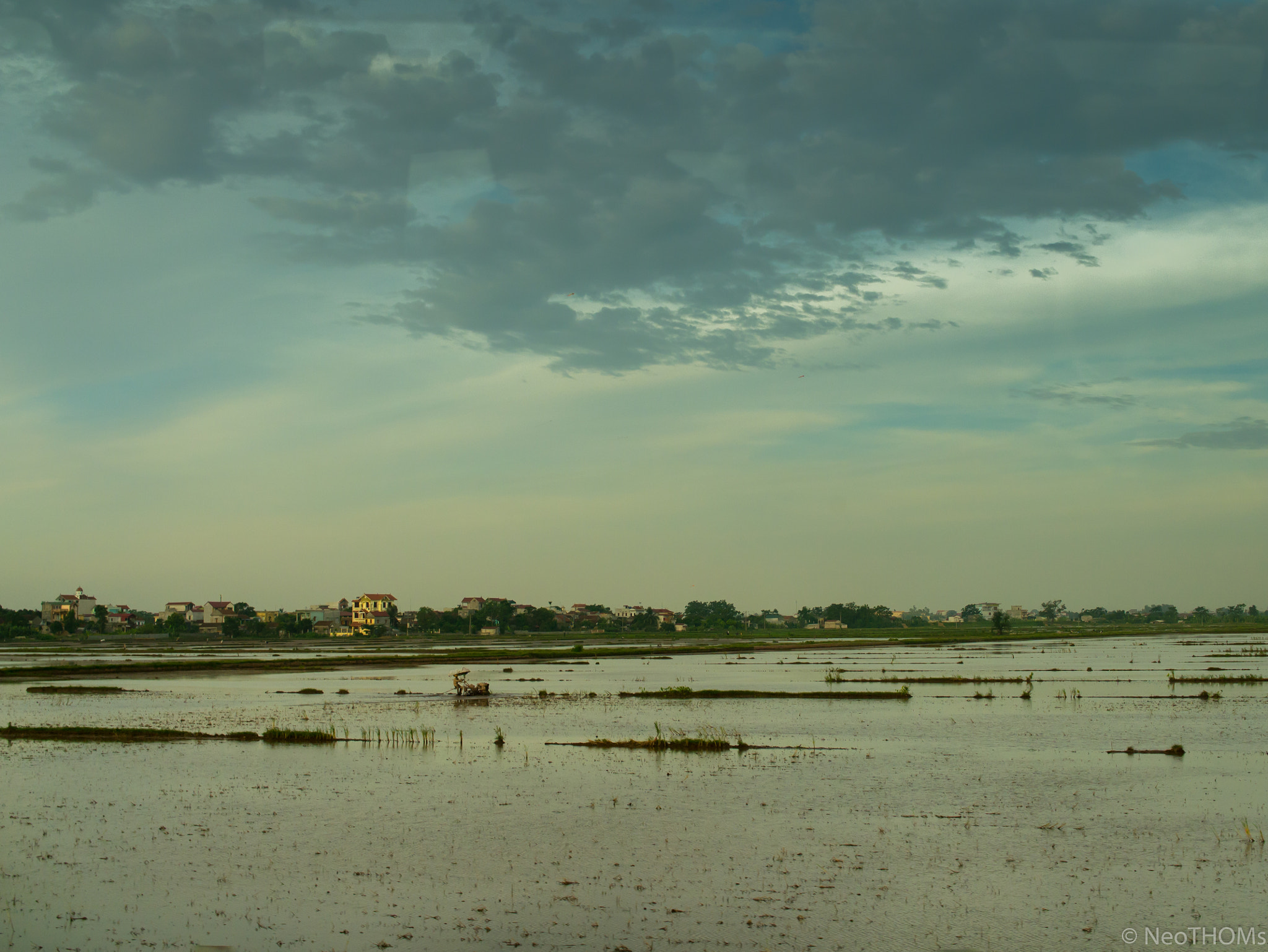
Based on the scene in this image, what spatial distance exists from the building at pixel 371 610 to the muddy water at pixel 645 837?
13673 centimetres

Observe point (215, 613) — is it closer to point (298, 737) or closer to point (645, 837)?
point (298, 737)

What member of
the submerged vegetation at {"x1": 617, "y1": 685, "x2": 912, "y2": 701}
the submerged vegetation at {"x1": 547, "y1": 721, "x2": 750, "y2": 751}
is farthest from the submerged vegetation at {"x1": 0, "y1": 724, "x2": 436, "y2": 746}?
the submerged vegetation at {"x1": 617, "y1": 685, "x2": 912, "y2": 701}

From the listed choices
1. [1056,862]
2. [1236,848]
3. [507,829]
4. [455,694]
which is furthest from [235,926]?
[455,694]

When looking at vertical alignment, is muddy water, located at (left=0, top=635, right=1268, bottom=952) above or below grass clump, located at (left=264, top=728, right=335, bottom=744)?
above

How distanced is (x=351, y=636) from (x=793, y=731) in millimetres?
135975

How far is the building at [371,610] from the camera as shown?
544 ft

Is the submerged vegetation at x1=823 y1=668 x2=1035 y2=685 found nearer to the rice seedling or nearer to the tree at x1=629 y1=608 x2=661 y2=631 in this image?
the rice seedling

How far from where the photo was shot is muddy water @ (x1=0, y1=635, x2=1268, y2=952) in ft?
39.2

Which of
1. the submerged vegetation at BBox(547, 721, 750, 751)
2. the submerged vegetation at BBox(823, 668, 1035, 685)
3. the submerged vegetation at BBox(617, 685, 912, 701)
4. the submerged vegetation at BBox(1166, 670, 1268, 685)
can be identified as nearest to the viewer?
the submerged vegetation at BBox(547, 721, 750, 751)

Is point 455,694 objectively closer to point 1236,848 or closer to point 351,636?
point 1236,848

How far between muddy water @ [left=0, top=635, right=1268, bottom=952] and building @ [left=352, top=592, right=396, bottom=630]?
137m

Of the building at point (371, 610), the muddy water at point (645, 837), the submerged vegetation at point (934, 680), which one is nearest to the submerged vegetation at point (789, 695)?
the submerged vegetation at point (934, 680)

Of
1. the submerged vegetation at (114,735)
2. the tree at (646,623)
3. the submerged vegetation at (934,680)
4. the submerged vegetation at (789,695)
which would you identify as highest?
the submerged vegetation at (114,735)

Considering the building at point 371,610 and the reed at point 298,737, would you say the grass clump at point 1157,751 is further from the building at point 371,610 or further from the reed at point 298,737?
the building at point 371,610
